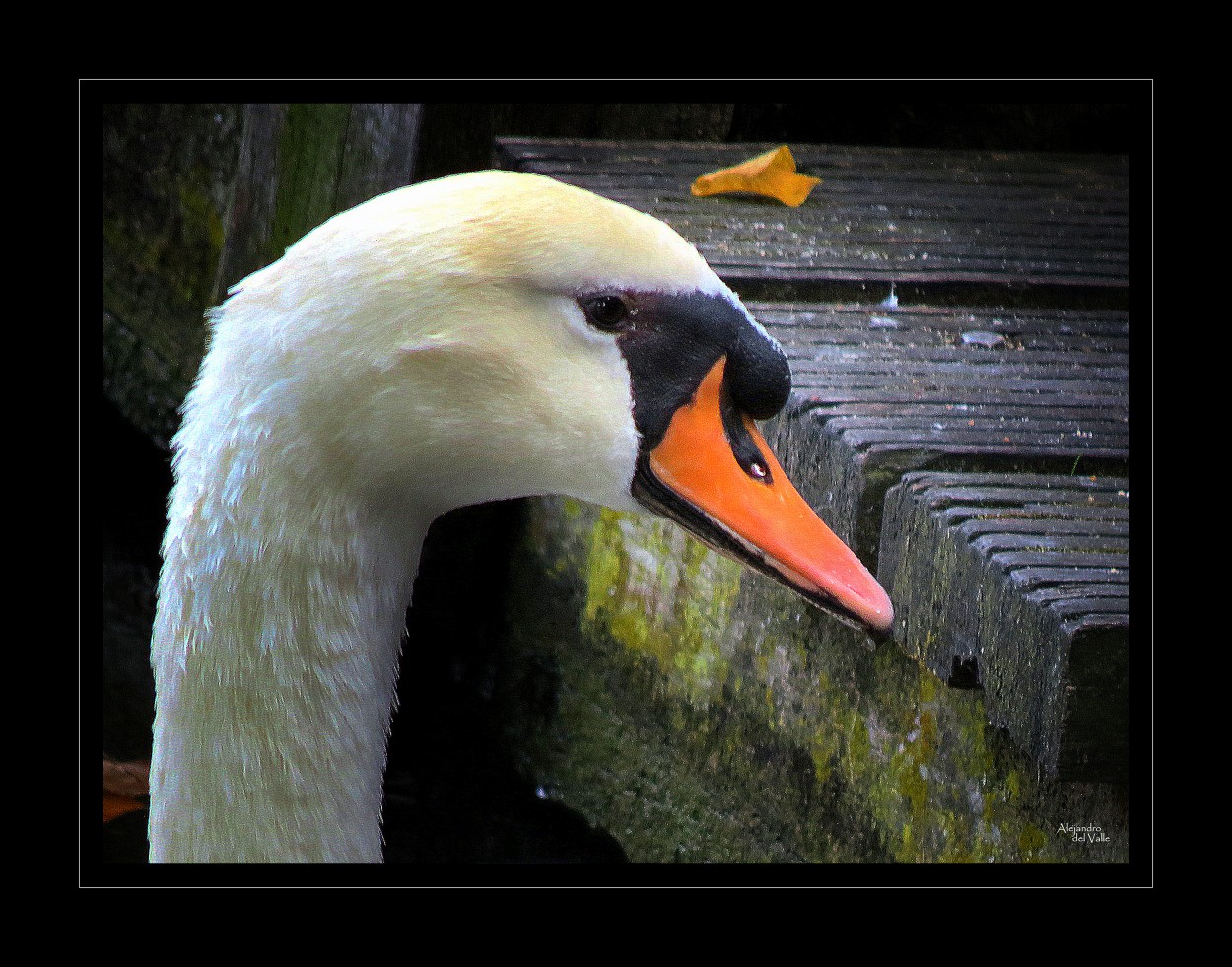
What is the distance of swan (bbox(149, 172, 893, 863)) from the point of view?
45.5 inches

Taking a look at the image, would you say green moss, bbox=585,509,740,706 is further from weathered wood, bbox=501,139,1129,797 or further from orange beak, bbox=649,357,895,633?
orange beak, bbox=649,357,895,633

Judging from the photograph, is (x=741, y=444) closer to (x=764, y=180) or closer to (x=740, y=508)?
(x=740, y=508)

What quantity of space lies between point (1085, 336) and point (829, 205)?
45 centimetres

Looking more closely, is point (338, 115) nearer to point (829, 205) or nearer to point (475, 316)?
point (829, 205)

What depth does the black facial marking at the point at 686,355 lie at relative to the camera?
1.20m

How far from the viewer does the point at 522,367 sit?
3.94 feet

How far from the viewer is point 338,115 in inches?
95.0

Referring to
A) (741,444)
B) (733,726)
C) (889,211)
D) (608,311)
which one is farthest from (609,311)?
(889,211)

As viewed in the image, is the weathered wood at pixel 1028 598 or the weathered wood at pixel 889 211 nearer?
the weathered wood at pixel 1028 598

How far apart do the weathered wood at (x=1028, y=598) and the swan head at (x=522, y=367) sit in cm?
16

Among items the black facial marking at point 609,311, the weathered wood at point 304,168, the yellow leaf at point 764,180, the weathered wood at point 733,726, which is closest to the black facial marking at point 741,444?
the black facial marking at point 609,311

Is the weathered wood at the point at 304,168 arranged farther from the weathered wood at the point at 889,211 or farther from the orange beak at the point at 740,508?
the orange beak at the point at 740,508

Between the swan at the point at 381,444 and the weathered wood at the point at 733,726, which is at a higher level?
the swan at the point at 381,444

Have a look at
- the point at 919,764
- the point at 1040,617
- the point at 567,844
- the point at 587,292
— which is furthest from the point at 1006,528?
the point at 567,844
